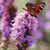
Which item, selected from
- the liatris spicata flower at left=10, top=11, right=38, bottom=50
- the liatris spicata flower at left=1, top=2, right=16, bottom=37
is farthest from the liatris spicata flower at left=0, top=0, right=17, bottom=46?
the liatris spicata flower at left=10, top=11, right=38, bottom=50

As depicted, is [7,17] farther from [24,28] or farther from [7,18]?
[24,28]

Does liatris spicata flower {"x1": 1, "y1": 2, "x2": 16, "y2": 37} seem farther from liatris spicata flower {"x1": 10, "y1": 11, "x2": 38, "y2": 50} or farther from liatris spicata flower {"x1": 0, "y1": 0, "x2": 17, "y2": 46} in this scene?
liatris spicata flower {"x1": 10, "y1": 11, "x2": 38, "y2": 50}

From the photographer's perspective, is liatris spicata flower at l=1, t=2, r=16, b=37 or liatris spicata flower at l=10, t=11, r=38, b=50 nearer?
liatris spicata flower at l=10, t=11, r=38, b=50

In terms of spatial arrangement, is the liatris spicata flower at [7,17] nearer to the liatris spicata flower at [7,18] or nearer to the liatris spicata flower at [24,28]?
the liatris spicata flower at [7,18]

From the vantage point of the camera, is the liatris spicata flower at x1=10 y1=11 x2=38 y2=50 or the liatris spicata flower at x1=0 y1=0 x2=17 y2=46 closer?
the liatris spicata flower at x1=10 y1=11 x2=38 y2=50

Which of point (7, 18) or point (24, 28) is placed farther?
point (7, 18)

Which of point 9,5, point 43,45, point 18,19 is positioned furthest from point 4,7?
point 43,45

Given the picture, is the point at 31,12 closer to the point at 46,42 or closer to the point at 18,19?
the point at 18,19

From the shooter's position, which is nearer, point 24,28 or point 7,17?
point 24,28

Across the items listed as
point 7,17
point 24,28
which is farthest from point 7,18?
point 24,28
